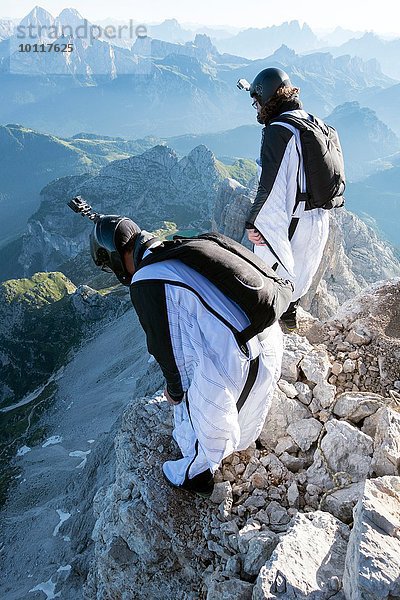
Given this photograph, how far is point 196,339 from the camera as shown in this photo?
4801 millimetres

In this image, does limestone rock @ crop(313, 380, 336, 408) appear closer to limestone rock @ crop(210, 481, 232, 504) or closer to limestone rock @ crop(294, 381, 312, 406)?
limestone rock @ crop(294, 381, 312, 406)

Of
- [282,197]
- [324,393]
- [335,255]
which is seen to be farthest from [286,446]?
[335,255]

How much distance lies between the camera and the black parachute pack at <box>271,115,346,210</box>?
22.6 feet

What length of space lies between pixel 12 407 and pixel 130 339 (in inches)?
1025

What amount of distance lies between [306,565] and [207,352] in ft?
7.76

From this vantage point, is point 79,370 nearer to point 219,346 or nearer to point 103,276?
point 103,276

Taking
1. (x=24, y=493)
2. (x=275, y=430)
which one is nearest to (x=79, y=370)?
(x=24, y=493)

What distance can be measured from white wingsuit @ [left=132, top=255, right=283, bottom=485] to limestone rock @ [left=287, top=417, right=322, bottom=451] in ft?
4.91

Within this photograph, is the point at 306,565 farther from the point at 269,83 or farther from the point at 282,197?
the point at 269,83

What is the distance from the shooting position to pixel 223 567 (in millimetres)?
5938

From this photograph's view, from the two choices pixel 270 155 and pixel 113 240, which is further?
pixel 270 155

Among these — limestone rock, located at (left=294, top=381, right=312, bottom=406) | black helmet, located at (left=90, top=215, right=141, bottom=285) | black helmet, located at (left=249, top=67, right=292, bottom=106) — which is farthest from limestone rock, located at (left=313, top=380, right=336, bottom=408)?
black helmet, located at (left=249, top=67, right=292, bottom=106)

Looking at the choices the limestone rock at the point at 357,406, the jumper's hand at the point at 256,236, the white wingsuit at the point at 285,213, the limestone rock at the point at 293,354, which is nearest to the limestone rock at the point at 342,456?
the limestone rock at the point at 357,406

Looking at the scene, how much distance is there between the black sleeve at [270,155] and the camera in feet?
22.7
